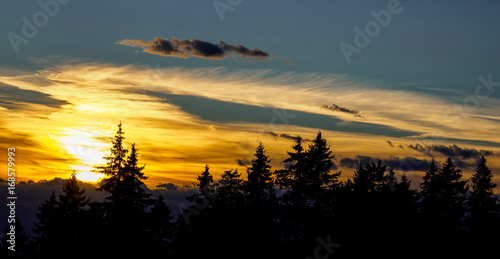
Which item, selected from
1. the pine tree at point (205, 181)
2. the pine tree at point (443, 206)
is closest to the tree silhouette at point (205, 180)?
the pine tree at point (205, 181)

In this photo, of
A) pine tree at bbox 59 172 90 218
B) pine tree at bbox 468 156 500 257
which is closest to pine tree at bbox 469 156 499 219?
pine tree at bbox 468 156 500 257

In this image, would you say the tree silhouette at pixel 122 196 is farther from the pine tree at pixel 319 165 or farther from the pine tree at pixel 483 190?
the pine tree at pixel 483 190

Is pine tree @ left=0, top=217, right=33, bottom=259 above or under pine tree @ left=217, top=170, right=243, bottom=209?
under

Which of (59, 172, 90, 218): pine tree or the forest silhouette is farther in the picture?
(59, 172, 90, 218): pine tree

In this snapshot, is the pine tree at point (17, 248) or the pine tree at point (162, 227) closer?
the pine tree at point (162, 227)

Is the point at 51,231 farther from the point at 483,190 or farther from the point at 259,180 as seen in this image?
the point at 483,190

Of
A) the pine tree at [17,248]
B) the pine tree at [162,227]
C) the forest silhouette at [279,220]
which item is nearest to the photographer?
the forest silhouette at [279,220]

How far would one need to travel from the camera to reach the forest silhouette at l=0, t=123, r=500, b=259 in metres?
44.6

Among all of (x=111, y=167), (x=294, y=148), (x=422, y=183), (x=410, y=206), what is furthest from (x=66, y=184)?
(x=422, y=183)

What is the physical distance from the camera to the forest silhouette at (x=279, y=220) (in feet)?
146

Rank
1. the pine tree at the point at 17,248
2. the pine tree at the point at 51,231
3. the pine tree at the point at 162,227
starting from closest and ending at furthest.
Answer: the pine tree at the point at 51,231 → the pine tree at the point at 162,227 → the pine tree at the point at 17,248

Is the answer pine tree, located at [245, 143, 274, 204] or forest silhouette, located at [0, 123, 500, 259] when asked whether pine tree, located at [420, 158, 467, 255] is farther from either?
pine tree, located at [245, 143, 274, 204]

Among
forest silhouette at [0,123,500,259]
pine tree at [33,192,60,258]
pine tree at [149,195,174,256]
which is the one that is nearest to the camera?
forest silhouette at [0,123,500,259]

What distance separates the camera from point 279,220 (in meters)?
52.2
